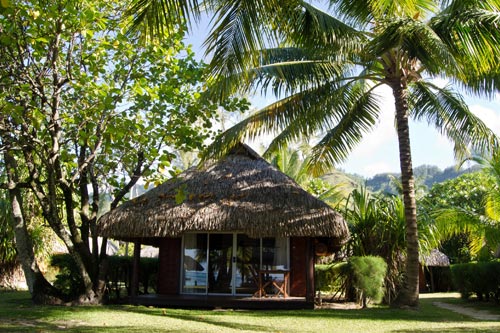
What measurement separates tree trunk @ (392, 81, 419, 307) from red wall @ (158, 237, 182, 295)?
5.28 m

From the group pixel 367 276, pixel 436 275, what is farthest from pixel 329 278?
pixel 436 275

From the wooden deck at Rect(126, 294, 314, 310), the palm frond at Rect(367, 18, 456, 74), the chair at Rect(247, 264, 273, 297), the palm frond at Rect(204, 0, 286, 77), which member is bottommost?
the wooden deck at Rect(126, 294, 314, 310)

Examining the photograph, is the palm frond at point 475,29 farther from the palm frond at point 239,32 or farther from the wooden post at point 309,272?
the wooden post at point 309,272

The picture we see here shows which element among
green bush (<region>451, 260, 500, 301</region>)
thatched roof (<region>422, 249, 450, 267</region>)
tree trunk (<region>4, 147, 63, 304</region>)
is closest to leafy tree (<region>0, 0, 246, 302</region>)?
tree trunk (<region>4, 147, 63, 304</region>)

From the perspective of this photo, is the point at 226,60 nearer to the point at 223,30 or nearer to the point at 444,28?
Result: the point at 223,30

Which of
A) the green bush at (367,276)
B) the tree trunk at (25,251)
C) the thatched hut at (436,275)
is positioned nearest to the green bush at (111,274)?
the tree trunk at (25,251)

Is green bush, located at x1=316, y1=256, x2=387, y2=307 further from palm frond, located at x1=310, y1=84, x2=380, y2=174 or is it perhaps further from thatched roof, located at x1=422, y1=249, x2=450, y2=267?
thatched roof, located at x1=422, y1=249, x2=450, y2=267

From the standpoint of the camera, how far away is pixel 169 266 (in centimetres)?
1243

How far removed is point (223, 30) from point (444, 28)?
4157mm

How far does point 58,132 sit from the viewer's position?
353 inches

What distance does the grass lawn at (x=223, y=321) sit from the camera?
7.30 meters

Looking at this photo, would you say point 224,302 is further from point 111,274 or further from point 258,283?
point 111,274

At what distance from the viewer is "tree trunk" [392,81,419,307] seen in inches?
399

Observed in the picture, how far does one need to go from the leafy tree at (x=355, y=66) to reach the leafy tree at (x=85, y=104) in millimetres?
1330
